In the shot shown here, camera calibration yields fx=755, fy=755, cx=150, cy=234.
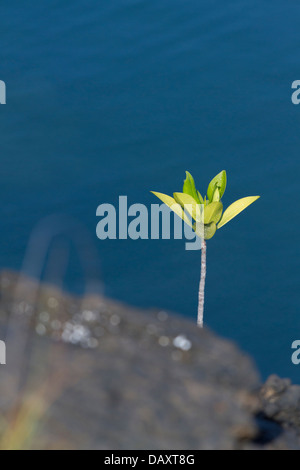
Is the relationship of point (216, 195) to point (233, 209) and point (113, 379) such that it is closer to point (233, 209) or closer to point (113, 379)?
point (233, 209)

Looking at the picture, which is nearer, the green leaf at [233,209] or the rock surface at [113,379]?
the rock surface at [113,379]

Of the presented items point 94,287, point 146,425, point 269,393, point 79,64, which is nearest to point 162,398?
point 146,425

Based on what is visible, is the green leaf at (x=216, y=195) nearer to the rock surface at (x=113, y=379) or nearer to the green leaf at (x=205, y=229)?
the green leaf at (x=205, y=229)

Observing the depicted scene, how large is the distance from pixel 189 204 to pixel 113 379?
529 cm

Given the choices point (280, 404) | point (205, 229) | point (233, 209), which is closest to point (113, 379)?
point (280, 404)

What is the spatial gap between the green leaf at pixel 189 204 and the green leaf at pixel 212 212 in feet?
0.28

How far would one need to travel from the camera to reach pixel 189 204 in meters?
7.95

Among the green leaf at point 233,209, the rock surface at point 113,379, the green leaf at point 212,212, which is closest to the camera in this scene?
the rock surface at point 113,379

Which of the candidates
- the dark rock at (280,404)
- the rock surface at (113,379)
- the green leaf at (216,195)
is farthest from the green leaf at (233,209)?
the rock surface at (113,379)

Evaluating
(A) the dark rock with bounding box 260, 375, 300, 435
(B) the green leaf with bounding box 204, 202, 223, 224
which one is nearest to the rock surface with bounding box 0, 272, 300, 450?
(A) the dark rock with bounding box 260, 375, 300, 435

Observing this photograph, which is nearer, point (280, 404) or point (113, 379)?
point (113, 379)

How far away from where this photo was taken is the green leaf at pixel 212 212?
25.7 ft
